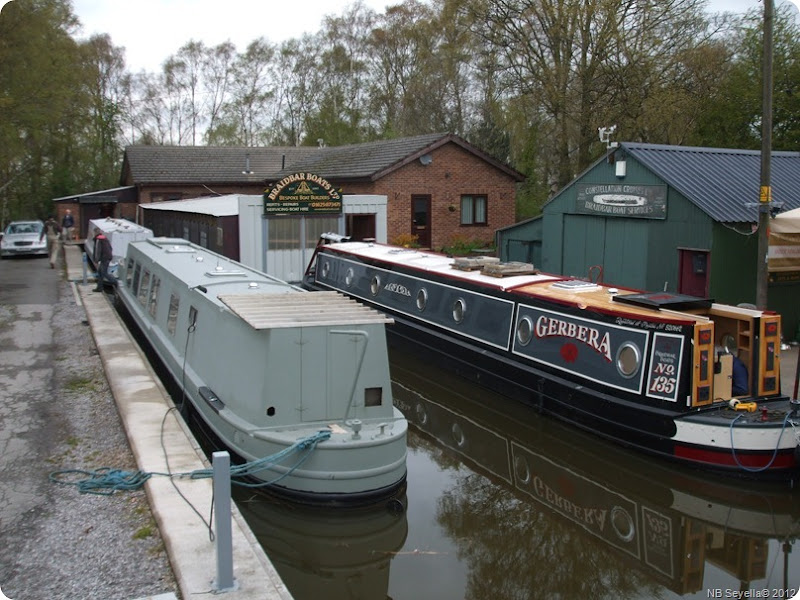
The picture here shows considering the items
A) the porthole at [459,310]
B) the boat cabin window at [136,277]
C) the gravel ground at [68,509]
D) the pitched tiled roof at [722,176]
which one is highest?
the pitched tiled roof at [722,176]

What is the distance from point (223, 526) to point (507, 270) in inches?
327

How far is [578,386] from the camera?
34.8 feet

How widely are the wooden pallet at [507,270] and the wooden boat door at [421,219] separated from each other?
1216 cm

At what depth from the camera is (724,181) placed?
15.8 m

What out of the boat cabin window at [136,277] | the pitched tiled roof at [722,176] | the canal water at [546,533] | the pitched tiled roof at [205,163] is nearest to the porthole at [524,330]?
the canal water at [546,533]

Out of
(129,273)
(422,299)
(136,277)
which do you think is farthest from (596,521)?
(129,273)

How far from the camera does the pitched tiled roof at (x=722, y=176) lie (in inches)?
580

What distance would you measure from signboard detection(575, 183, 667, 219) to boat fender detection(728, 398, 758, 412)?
269 inches

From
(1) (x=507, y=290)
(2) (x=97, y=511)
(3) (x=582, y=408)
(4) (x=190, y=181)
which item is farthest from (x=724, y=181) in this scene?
(4) (x=190, y=181)

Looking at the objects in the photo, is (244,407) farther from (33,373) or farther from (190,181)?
(190,181)

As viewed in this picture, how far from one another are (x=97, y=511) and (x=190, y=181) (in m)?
27.9

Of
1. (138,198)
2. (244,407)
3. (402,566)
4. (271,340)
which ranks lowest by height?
(402,566)

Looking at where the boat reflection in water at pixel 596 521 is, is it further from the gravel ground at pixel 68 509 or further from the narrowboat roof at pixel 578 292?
the gravel ground at pixel 68 509

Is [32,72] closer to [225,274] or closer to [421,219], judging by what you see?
[225,274]
